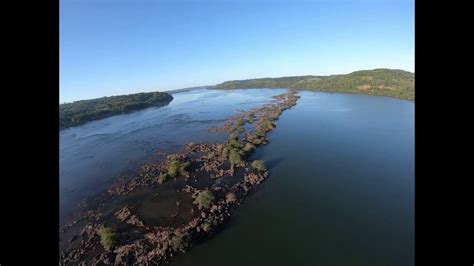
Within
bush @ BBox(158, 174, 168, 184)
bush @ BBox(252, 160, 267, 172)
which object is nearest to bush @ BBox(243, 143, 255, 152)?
bush @ BBox(252, 160, 267, 172)

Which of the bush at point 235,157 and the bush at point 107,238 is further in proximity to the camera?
the bush at point 235,157

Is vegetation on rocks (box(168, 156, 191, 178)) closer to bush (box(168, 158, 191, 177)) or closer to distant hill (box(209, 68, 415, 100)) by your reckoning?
bush (box(168, 158, 191, 177))

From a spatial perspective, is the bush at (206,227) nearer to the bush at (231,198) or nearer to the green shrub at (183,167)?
the bush at (231,198)

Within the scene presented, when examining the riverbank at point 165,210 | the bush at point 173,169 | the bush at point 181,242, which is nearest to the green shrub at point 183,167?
the riverbank at point 165,210

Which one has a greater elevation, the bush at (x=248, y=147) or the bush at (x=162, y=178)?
the bush at (x=248, y=147)

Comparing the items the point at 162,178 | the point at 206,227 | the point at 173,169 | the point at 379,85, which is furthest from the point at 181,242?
the point at 379,85
